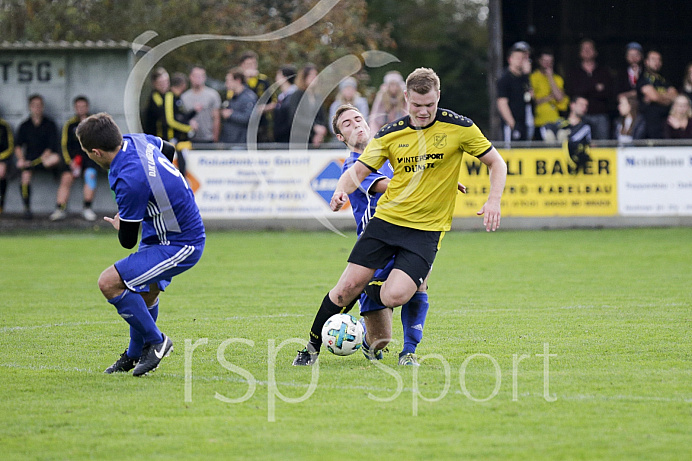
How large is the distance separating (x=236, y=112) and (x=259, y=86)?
72cm

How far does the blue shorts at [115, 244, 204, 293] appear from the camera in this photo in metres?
6.31

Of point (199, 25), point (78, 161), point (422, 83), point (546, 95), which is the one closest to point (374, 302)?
point (422, 83)

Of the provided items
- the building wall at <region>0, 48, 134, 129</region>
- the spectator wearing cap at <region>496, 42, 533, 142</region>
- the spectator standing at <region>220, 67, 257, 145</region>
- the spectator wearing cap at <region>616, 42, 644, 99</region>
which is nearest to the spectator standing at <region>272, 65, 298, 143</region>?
the spectator standing at <region>220, 67, 257, 145</region>

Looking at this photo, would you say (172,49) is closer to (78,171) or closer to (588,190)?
(78,171)

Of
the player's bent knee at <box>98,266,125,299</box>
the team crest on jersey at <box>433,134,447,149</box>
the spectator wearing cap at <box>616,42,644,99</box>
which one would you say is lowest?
the player's bent knee at <box>98,266,125,299</box>

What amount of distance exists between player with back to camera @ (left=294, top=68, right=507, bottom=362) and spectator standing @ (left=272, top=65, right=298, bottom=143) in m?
11.4

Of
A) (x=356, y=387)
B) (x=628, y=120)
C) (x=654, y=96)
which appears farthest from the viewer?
(x=628, y=120)

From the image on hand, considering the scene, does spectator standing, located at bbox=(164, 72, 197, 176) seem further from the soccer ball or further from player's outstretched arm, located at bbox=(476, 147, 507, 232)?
player's outstretched arm, located at bbox=(476, 147, 507, 232)

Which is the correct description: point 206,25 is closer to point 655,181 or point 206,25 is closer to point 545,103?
point 545,103

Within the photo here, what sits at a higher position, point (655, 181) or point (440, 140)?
point (440, 140)

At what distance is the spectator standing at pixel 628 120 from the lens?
64.3 ft

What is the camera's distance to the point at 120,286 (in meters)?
6.32

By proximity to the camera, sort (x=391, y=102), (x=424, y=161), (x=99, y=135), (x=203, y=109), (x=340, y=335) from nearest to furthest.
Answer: (x=99, y=135) < (x=424, y=161) < (x=340, y=335) < (x=391, y=102) < (x=203, y=109)

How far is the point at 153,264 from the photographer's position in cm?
635
